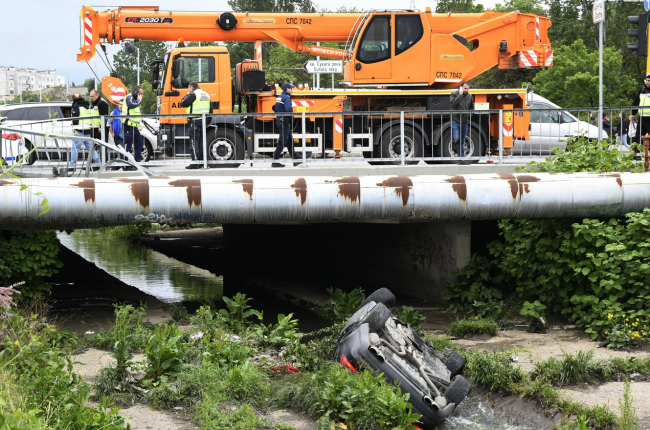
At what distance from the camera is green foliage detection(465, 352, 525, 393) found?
8.64m

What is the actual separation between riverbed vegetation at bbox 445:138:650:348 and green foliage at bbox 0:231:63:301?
6896mm

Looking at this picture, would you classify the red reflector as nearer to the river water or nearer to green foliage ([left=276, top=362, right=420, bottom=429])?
green foliage ([left=276, top=362, right=420, bottom=429])

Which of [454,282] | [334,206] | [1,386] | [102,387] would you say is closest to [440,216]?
[334,206]

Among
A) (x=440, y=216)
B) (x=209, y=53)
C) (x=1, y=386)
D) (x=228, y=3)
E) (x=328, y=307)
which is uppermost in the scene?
(x=228, y=3)

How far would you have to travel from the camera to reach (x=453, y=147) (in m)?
15.0

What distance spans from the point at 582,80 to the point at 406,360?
2860 cm

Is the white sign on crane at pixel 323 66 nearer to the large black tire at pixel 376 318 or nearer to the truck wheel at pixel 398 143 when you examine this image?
the truck wheel at pixel 398 143

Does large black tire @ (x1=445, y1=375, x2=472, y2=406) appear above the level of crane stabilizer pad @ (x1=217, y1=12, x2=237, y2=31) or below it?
below

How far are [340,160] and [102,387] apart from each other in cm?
682

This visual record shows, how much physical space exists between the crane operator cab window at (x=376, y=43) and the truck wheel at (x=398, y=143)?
2014 millimetres

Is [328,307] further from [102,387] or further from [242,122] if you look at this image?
[102,387]

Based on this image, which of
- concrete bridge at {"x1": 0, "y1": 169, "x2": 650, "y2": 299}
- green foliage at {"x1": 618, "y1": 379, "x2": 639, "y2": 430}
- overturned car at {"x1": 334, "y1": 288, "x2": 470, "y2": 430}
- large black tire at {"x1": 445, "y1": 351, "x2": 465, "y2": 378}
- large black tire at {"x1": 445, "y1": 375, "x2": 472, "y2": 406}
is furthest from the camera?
concrete bridge at {"x1": 0, "y1": 169, "x2": 650, "y2": 299}

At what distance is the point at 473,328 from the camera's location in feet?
37.0

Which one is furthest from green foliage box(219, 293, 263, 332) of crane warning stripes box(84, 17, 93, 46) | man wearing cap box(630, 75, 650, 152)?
crane warning stripes box(84, 17, 93, 46)
